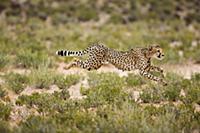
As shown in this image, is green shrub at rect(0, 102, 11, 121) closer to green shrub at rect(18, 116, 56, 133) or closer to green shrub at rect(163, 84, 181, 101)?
green shrub at rect(18, 116, 56, 133)

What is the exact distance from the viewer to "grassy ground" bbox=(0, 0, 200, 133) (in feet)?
31.3

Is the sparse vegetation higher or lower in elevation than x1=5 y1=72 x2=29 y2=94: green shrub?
higher

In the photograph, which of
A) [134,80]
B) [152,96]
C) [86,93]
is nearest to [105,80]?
[134,80]

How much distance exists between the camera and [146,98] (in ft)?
40.3

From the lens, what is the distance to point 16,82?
1375cm

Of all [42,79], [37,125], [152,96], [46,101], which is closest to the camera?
[37,125]

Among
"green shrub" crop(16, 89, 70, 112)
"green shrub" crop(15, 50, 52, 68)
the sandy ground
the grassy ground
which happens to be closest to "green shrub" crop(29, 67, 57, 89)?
the grassy ground

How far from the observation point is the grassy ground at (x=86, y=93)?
9.53 metres

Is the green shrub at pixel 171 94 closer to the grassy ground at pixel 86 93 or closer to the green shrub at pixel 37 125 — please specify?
the grassy ground at pixel 86 93

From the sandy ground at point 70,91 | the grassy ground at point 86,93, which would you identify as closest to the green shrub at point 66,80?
the grassy ground at point 86,93

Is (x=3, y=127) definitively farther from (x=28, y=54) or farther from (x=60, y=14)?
(x=60, y=14)

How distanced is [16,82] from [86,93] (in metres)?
1.95

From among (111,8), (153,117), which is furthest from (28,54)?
(111,8)

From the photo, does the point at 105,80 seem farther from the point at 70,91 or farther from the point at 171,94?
the point at 171,94
